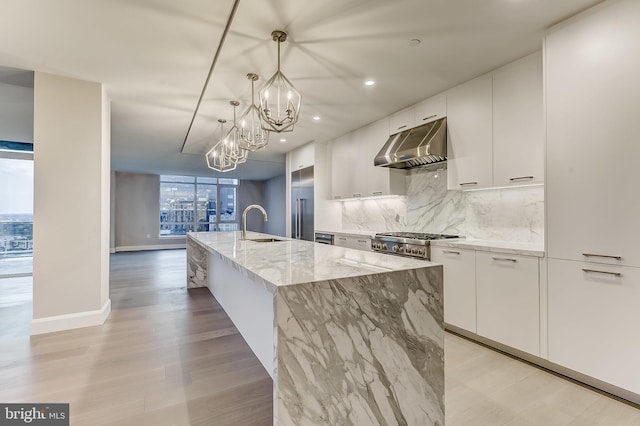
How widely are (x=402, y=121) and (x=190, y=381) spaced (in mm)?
3490

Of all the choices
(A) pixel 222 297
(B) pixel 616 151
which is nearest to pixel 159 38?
(A) pixel 222 297

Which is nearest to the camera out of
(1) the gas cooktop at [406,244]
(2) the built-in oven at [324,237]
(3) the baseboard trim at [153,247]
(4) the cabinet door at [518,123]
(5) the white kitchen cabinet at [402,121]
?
(4) the cabinet door at [518,123]

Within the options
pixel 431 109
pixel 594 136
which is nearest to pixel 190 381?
pixel 594 136

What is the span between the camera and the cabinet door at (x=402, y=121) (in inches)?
142

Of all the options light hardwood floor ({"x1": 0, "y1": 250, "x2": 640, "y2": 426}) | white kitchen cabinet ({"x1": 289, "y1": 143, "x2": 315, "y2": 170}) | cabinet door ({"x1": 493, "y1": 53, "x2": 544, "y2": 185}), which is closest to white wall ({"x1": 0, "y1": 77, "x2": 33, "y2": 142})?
light hardwood floor ({"x1": 0, "y1": 250, "x2": 640, "y2": 426})

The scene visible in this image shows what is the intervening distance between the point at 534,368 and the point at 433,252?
120 cm

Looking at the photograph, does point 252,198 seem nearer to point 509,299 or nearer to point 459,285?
point 459,285

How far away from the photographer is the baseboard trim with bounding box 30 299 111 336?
2.89 m

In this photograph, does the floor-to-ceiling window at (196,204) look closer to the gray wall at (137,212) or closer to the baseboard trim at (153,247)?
the gray wall at (137,212)

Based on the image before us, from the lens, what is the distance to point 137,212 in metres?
10.1

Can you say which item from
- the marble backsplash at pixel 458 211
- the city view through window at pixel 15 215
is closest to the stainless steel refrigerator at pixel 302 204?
the marble backsplash at pixel 458 211

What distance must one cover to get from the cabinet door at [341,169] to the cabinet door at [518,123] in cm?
224

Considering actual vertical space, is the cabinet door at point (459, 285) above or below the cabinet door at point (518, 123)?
below
